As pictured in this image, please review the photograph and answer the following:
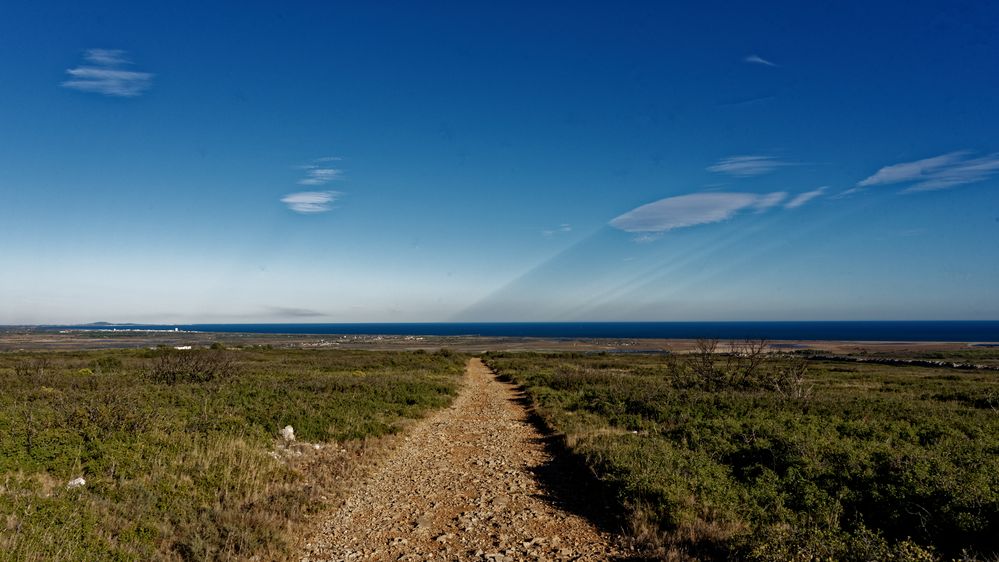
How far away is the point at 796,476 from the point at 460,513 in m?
7.17

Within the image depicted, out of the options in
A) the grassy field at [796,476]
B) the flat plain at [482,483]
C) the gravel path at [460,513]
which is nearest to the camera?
the grassy field at [796,476]

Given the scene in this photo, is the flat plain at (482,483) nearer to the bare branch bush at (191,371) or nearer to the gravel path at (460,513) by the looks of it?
the gravel path at (460,513)

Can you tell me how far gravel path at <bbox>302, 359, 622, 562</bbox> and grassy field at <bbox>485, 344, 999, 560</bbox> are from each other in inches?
51.8

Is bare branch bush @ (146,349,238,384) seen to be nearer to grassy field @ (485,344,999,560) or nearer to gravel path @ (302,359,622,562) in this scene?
gravel path @ (302,359,622,562)

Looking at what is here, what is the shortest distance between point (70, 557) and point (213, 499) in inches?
124

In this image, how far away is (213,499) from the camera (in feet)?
30.6

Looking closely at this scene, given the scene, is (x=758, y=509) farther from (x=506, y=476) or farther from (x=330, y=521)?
(x=330, y=521)

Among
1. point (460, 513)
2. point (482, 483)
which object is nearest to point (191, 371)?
point (482, 483)

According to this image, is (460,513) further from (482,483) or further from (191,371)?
(191,371)

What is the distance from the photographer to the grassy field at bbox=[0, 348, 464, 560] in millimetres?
7121

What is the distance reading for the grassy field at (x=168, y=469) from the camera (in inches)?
280

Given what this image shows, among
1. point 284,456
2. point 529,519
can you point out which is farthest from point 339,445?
point 529,519

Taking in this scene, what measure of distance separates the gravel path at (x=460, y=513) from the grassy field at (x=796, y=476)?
132 centimetres

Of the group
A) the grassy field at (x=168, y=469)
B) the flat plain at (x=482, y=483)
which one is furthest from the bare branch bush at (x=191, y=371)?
the flat plain at (x=482, y=483)
